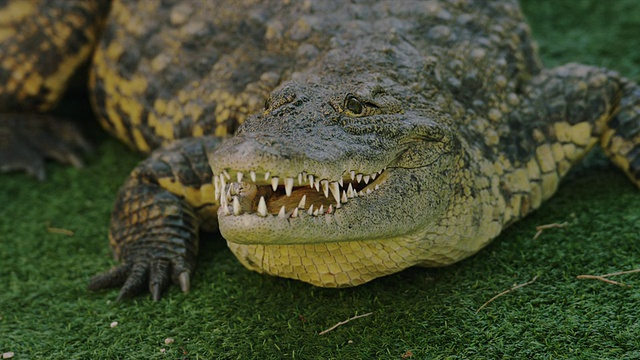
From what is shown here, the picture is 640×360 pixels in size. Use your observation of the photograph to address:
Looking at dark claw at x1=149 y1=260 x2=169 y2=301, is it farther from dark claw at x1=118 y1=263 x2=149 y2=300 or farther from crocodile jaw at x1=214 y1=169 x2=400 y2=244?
crocodile jaw at x1=214 y1=169 x2=400 y2=244

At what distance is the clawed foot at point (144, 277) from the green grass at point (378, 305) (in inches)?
1.8

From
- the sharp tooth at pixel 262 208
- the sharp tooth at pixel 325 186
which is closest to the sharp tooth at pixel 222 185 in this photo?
the sharp tooth at pixel 262 208

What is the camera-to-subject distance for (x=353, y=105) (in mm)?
2975

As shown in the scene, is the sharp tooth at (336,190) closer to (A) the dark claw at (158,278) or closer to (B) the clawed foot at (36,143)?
(A) the dark claw at (158,278)

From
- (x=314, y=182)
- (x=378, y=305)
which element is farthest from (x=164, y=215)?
(x=314, y=182)

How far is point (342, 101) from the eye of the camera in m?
2.96

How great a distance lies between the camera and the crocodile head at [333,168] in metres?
2.67

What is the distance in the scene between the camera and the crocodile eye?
296 cm

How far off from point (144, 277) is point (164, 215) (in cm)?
33

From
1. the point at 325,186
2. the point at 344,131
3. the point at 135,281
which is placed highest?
the point at 344,131

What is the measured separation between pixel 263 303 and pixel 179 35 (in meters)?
1.67

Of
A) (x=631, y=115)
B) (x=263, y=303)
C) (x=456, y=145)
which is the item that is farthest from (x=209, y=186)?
(x=631, y=115)

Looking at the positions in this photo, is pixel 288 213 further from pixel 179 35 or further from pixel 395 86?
pixel 179 35

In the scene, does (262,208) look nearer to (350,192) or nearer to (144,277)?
(350,192)
